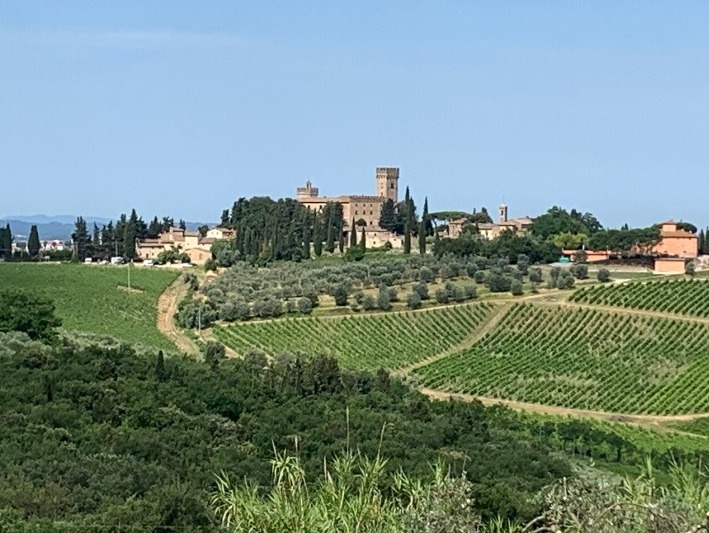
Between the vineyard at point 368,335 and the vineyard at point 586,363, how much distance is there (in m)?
1.53

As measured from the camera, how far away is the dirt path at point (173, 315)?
5166 cm

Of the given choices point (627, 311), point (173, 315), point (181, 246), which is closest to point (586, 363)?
point (627, 311)

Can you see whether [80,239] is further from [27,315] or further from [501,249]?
[27,315]

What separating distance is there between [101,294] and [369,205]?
4743 cm

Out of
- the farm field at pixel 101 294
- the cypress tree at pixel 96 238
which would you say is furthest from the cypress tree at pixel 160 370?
the cypress tree at pixel 96 238

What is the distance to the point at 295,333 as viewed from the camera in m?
53.6

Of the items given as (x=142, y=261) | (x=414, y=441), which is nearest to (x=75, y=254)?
(x=142, y=261)

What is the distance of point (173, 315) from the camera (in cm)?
6053

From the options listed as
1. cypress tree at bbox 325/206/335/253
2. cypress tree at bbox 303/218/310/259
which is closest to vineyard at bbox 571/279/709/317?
cypress tree at bbox 303/218/310/259

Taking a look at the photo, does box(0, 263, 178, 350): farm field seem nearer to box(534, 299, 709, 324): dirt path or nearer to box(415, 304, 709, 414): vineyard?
box(415, 304, 709, 414): vineyard

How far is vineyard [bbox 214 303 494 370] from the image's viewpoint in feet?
166

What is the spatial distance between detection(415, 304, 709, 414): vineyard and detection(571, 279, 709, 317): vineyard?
1234mm

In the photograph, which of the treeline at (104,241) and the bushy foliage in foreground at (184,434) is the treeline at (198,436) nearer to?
the bushy foliage in foreground at (184,434)

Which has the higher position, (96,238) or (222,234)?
(222,234)
